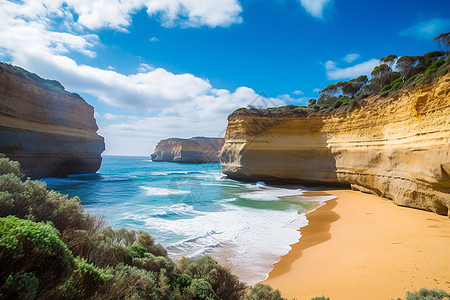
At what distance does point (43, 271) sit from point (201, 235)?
21.0 feet

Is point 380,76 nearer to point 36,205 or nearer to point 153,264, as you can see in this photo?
point 153,264

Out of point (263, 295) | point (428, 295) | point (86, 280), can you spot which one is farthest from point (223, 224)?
point (86, 280)

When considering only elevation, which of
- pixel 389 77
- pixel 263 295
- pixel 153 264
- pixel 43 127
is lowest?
pixel 263 295

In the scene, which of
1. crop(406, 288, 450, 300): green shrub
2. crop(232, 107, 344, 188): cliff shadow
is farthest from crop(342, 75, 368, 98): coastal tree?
crop(406, 288, 450, 300): green shrub

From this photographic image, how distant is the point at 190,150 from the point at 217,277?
7874cm

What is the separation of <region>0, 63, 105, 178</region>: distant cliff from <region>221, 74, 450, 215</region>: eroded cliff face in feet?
60.4

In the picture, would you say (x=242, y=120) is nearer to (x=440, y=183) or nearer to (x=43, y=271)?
(x=440, y=183)

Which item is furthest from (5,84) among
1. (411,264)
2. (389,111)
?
(389,111)

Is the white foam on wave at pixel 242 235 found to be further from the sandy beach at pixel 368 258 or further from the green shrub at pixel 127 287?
the green shrub at pixel 127 287

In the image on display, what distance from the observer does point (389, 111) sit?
1214 cm

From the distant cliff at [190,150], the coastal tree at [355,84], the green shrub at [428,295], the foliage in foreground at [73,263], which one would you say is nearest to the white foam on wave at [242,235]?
the foliage in foreground at [73,263]

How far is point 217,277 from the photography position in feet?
11.3

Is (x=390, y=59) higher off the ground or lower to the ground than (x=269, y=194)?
higher

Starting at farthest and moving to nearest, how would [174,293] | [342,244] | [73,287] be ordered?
1. [342,244]
2. [174,293]
3. [73,287]
